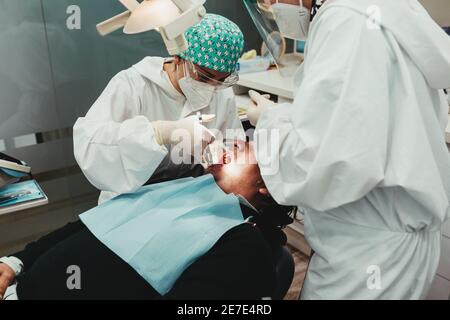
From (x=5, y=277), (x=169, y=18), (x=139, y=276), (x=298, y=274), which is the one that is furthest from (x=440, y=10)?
(x=5, y=277)

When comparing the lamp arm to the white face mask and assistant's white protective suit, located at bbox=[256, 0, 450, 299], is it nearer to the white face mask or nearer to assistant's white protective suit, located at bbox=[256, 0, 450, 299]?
the white face mask

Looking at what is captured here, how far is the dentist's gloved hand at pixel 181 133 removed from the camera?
1.37 m

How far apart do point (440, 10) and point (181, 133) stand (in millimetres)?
1790

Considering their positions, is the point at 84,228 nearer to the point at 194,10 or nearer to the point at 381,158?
the point at 194,10

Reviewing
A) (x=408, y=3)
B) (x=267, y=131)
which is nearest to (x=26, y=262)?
(x=267, y=131)

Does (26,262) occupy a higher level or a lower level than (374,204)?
lower

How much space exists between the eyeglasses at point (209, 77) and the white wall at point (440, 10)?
1.39 metres

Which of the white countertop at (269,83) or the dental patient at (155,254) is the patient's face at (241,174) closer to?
the dental patient at (155,254)

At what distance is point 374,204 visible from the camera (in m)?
1.07

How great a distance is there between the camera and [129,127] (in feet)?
4.45

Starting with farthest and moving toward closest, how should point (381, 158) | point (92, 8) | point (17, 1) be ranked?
point (92, 8)
point (17, 1)
point (381, 158)

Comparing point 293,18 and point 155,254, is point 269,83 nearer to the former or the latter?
point 293,18

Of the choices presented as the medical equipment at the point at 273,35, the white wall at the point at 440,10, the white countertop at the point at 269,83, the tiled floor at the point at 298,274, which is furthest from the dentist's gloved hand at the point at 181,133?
the white wall at the point at 440,10

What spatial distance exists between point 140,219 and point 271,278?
0.48m
